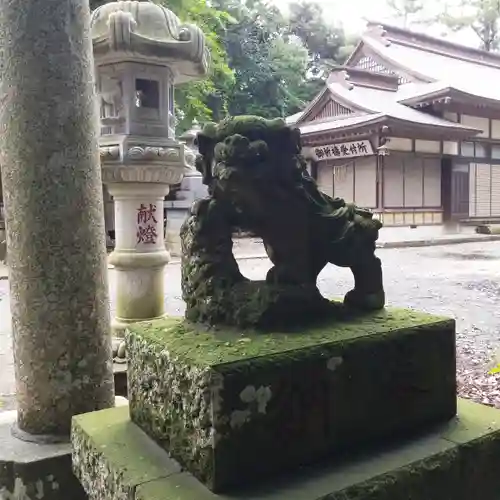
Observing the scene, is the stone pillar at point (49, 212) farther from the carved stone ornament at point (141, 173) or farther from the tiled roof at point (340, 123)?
the tiled roof at point (340, 123)

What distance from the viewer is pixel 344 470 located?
1.24 meters

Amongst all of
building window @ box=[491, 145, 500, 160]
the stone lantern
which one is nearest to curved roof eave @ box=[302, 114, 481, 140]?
building window @ box=[491, 145, 500, 160]

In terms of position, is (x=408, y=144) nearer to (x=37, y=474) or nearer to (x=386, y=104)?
(x=386, y=104)

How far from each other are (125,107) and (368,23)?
21.1 metres

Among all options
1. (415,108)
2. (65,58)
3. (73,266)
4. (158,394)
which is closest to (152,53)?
(65,58)

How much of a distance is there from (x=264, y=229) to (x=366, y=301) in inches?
14.5

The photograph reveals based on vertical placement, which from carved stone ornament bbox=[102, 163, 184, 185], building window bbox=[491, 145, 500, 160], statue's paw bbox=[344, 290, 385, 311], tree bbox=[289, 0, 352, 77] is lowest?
statue's paw bbox=[344, 290, 385, 311]

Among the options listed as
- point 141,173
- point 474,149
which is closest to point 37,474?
point 141,173

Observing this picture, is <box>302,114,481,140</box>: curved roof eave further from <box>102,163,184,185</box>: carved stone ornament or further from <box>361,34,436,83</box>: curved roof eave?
<box>102,163,184,185</box>: carved stone ornament

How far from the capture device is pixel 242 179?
4.36ft

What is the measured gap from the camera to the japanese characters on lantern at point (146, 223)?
380 cm

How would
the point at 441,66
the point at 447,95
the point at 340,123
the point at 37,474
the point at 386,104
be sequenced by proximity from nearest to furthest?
1. the point at 37,474
2. the point at 447,95
3. the point at 340,123
4. the point at 386,104
5. the point at 441,66

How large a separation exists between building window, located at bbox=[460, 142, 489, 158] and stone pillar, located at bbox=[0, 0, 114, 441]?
58.5 ft

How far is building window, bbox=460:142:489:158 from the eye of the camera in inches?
703
